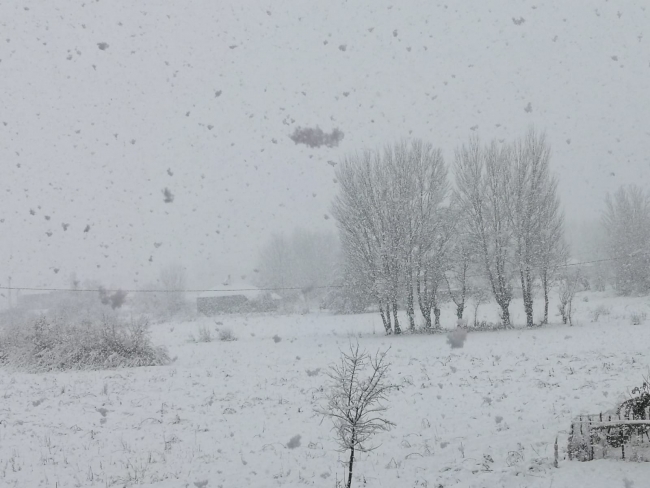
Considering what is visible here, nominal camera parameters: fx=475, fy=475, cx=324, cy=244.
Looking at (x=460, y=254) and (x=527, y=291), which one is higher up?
(x=460, y=254)

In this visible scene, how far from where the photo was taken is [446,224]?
26266 millimetres

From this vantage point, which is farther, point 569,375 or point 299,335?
point 299,335

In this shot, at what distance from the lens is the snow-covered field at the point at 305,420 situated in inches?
268

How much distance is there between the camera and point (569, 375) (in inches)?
473

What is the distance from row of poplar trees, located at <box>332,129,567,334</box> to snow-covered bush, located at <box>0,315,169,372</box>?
11.9m

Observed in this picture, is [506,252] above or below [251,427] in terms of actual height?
above

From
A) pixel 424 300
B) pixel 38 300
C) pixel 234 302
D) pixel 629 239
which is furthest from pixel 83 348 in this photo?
pixel 38 300

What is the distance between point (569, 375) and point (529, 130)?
1869 centimetres

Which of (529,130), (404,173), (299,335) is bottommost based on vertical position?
(299,335)

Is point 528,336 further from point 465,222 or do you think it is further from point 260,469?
point 260,469

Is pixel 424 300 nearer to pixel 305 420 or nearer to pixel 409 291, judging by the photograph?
pixel 409 291

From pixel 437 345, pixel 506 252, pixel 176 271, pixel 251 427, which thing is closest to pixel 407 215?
pixel 506 252

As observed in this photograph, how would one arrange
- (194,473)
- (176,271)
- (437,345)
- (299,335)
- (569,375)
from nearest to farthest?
1. (194,473)
2. (569,375)
3. (437,345)
4. (299,335)
5. (176,271)

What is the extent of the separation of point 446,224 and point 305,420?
60.5 feet
